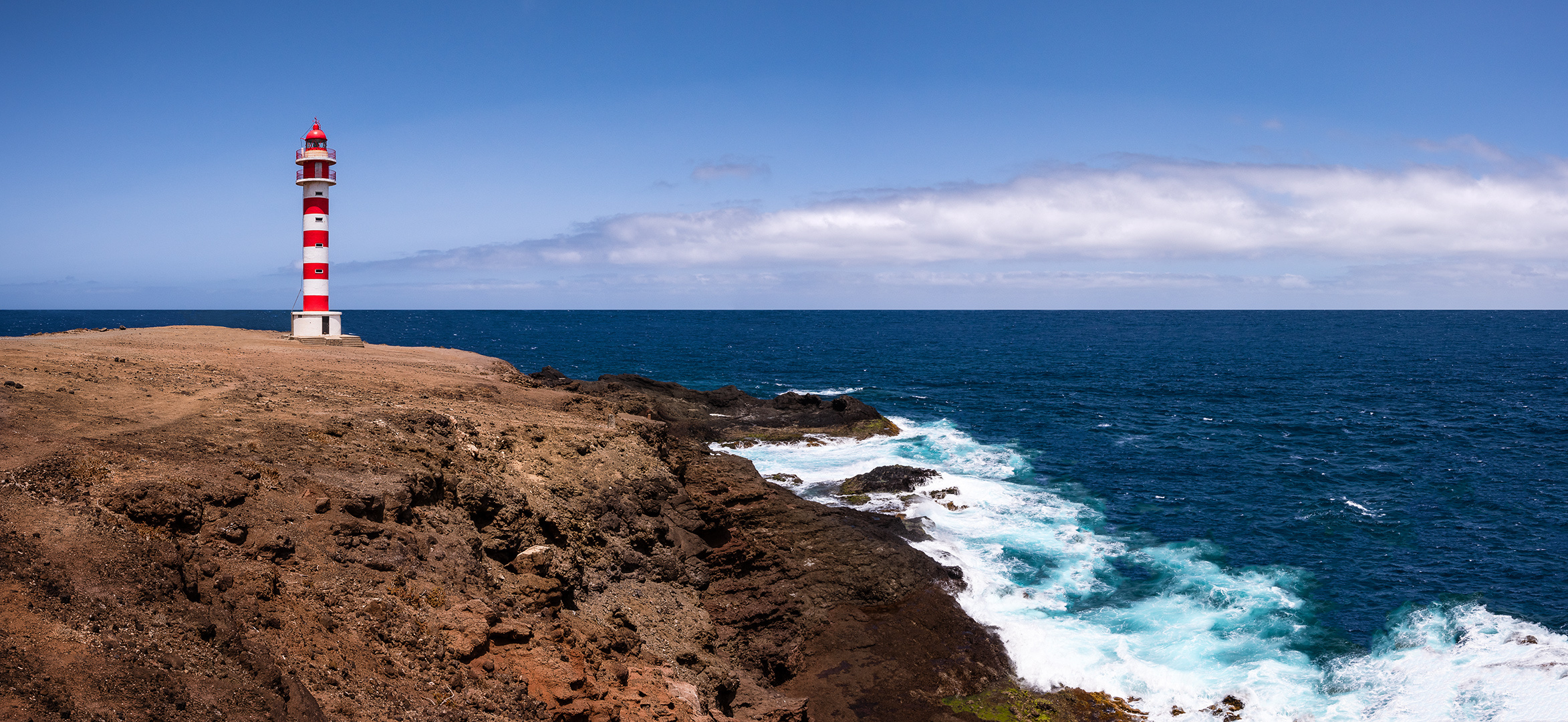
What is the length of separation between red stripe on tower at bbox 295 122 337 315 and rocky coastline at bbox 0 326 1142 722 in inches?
309

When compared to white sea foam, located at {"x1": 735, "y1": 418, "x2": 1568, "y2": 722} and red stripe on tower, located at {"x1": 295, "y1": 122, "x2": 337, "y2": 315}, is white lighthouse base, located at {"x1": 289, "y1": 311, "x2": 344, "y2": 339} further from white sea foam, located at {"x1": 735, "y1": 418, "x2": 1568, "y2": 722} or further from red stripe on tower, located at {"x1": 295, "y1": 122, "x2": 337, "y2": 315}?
white sea foam, located at {"x1": 735, "y1": 418, "x2": 1568, "y2": 722}

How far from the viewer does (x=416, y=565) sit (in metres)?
12.6

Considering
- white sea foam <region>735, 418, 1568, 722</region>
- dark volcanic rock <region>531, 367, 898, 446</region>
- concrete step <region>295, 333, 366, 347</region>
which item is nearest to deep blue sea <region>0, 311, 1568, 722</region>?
white sea foam <region>735, 418, 1568, 722</region>

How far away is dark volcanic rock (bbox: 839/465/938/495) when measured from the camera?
3131 centimetres

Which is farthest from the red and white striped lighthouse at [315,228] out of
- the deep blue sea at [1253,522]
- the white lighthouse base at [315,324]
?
the deep blue sea at [1253,522]

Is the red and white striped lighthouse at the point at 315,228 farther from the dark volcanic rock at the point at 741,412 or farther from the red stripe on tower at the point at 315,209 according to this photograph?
the dark volcanic rock at the point at 741,412

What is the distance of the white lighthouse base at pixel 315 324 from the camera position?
33.5m

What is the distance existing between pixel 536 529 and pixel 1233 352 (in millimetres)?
104926

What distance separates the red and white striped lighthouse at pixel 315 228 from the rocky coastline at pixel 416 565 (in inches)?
289

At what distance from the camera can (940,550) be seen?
25.5 metres

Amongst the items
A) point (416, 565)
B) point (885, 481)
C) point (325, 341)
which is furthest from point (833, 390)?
point (416, 565)

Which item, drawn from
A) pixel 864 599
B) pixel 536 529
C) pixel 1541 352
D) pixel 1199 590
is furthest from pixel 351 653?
pixel 1541 352

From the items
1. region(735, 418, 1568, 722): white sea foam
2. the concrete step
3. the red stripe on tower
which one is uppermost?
the red stripe on tower

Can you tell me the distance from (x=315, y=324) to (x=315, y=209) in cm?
452
